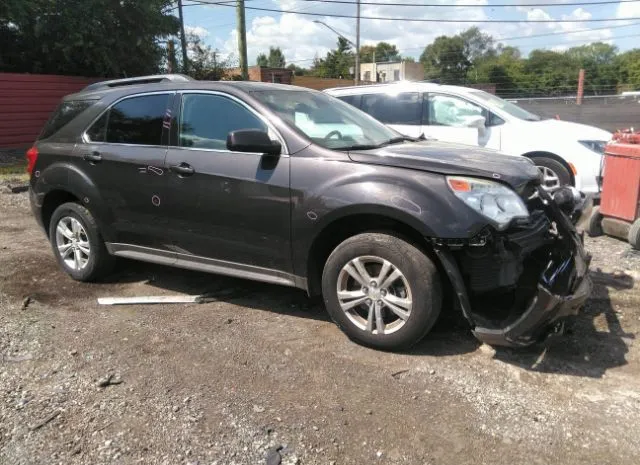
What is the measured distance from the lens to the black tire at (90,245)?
502 cm

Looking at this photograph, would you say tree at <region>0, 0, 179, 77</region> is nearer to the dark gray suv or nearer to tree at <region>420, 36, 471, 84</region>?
the dark gray suv

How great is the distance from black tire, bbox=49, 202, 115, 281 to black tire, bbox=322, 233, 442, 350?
2311 mm

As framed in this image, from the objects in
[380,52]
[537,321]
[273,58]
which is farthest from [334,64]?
[537,321]

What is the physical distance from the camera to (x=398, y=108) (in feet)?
28.2

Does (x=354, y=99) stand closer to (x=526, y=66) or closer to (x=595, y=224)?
(x=595, y=224)

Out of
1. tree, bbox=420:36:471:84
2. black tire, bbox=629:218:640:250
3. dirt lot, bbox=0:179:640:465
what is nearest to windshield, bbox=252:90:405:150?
dirt lot, bbox=0:179:640:465

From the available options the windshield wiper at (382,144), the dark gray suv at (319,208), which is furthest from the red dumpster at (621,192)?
the windshield wiper at (382,144)

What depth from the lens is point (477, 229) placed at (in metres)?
3.31

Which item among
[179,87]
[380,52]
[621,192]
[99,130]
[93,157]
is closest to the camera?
Result: [179,87]

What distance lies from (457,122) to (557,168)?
1.58 m

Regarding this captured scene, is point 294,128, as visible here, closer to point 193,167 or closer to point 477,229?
point 193,167

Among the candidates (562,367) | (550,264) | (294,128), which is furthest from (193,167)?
(562,367)

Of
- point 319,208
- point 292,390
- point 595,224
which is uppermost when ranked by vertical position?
point 319,208

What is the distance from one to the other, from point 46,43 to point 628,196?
54.7 feet
